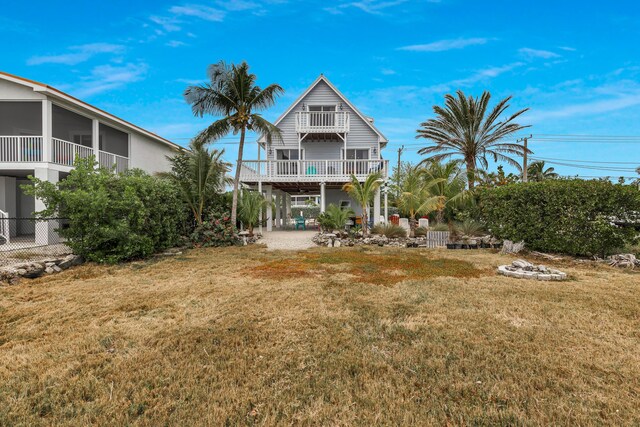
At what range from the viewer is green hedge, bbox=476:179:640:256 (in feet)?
27.1

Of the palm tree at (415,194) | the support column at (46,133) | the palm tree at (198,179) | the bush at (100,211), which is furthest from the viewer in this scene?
the palm tree at (415,194)

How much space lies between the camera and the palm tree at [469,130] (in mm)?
18062

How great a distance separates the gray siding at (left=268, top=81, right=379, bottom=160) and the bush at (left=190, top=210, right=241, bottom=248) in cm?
812

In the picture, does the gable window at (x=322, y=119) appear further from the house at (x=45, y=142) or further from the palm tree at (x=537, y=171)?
the palm tree at (x=537, y=171)

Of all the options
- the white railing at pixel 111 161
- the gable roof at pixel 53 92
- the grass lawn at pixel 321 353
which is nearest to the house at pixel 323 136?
the white railing at pixel 111 161

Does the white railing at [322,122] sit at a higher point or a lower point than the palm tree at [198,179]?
higher

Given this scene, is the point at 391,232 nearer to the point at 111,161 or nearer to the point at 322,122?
the point at 322,122

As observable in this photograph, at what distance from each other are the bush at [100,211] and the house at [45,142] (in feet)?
4.07

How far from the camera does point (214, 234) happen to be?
12656mm

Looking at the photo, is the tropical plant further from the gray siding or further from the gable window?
the gable window

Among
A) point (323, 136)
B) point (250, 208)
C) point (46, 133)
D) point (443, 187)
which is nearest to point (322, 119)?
point (323, 136)

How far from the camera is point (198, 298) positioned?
5.15m

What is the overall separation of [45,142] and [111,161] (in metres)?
3.53

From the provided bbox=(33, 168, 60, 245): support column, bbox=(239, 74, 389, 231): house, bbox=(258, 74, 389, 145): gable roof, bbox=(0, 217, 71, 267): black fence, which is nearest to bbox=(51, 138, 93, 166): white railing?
bbox=(33, 168, 60, 245): support column
